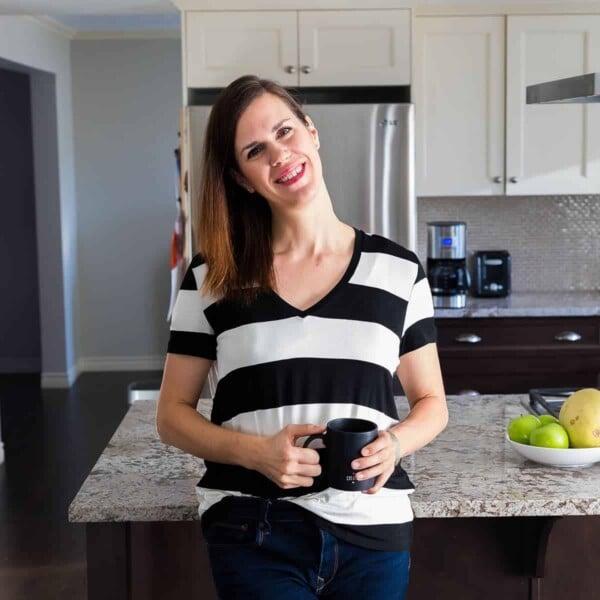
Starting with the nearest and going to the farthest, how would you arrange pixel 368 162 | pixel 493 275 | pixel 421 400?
pixel 421 400 < pixel 368 162 < pixel 493 275

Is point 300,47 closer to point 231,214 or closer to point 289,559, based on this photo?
point 231,214

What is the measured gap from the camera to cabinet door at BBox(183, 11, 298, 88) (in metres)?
4.08

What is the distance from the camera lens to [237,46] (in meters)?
4.09

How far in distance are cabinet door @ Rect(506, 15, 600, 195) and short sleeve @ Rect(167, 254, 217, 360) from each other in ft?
10.3

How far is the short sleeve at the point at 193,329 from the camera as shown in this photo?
4.71ft

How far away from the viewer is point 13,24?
5.89 m

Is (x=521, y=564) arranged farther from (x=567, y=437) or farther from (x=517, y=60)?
(x=517, y=60)

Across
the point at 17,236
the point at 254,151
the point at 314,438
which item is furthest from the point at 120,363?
the point at 314,438

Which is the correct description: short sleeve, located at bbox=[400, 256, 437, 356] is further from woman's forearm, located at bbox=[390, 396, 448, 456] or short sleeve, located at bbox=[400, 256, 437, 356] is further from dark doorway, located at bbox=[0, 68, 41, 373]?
dark doorway, located at bbox=[0, 68, 41, 373]

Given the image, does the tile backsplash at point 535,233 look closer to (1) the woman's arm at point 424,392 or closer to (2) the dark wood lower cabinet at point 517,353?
(2) the dark wood lower cabinet at point 517,353

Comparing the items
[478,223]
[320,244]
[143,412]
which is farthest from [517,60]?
[320,244]

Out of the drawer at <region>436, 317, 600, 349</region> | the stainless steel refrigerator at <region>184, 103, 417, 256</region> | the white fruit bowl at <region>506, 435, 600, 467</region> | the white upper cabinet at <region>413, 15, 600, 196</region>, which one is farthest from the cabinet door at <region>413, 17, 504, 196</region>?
the white fruit bowl at <region>506, 435, 600, 467</region>

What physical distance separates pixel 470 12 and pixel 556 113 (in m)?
0.59

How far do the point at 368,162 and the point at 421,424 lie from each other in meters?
2.72
